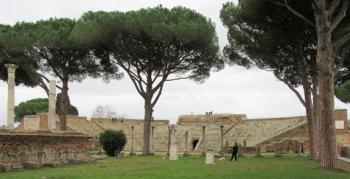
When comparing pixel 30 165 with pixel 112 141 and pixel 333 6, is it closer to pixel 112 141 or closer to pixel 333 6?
pixel 112 141

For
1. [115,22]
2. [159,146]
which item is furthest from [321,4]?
[159,146]

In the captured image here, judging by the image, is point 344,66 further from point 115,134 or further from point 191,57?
point 115,134

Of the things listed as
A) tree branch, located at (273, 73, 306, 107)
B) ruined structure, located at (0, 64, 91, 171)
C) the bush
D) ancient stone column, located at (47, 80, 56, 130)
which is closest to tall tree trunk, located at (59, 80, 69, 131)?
the bush

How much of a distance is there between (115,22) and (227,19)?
6.58 meters

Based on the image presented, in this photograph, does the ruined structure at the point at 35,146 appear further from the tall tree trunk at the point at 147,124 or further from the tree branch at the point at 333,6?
the tree branch at the point at 333,6

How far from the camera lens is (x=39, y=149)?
20047mm

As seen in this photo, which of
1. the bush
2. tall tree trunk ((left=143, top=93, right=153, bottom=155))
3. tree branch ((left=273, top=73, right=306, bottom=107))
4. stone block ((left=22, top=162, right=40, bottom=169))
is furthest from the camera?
tall tree trunk ((left=143, top=93, right=153, bottom=155))

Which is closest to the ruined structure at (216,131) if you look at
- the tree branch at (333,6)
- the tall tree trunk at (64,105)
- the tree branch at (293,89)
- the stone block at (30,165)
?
the tall tree trunk at (64,105)

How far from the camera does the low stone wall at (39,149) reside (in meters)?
18.4

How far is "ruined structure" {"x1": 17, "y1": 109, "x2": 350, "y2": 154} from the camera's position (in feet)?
128

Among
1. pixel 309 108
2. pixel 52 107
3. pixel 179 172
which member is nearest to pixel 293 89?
pixel 309 108

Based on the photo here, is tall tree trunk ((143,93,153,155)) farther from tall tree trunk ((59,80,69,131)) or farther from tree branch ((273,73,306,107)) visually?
tree branch ((273,73,306,107))

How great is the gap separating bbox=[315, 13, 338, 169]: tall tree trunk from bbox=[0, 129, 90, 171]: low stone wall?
971 cm

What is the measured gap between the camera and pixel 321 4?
58.0ft
